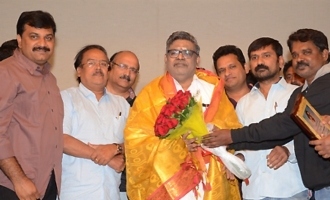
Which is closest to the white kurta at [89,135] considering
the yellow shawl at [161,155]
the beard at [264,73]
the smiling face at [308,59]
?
the yellow shawl at [161,155]

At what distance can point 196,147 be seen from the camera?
10.9 ft

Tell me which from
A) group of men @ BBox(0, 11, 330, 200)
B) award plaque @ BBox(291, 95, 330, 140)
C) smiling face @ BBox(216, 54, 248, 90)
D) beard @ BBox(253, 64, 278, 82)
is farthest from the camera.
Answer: smiling face @ BBox(216, 54, 248, 90)

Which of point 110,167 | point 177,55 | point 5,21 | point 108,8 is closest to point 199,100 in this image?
point 177,55

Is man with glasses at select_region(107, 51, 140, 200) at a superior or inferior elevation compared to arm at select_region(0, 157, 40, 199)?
superior

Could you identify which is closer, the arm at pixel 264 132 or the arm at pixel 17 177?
the arm at pixel 17 177

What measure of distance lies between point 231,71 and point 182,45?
69 centimetres

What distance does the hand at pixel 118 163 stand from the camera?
3.52 m

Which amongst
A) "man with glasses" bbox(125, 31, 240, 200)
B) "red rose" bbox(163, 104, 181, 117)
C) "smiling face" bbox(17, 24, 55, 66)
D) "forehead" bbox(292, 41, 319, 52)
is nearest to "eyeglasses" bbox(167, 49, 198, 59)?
"man with glasses" bbox(125, 31, 240, 200)

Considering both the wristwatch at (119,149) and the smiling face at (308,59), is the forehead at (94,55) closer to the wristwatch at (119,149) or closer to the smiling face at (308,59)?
the wristwatch at (119,149)

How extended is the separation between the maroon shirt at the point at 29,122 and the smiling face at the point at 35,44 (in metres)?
0.04

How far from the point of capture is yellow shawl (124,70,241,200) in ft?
10.9

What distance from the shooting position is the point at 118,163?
3553 mm

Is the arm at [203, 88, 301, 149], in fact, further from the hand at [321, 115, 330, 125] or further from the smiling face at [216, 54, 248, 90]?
the smiling face at [216, 54, 248, 90]

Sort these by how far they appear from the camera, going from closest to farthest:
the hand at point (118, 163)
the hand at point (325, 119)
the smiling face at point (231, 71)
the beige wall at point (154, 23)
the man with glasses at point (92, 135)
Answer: the hand at point (325, 119), the man with glasses at point (92, 135), the hand at point (118, 163), the smiling face at point (231, 71), the beige wall at point (154, 23)
